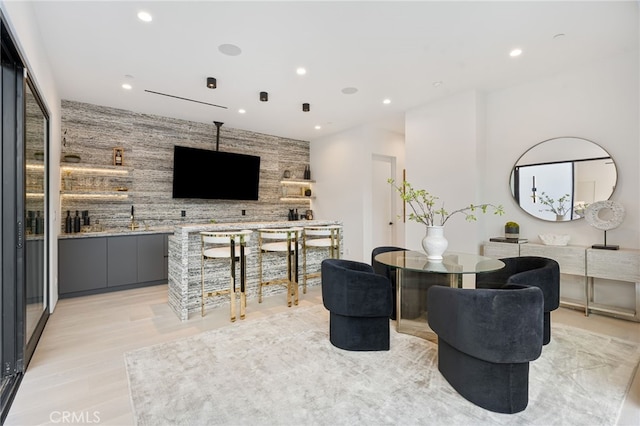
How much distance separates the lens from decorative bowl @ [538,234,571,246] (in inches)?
144

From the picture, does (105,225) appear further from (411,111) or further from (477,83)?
(477,83)

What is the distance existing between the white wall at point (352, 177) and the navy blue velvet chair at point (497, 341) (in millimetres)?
4056

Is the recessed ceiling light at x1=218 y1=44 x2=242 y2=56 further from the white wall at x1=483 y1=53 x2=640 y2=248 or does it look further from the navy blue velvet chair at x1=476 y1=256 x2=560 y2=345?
the white wall at x1=483 y1=53 x2=640 y2=248

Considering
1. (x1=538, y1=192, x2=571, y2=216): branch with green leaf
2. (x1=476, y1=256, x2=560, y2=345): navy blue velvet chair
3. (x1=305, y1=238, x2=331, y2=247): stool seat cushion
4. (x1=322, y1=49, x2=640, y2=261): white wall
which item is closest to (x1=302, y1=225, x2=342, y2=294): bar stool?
(x1=305, y1=238, x2=331, y2=247): stool seat cushion

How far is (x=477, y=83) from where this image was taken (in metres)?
4.01

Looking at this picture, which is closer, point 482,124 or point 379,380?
point 379,380

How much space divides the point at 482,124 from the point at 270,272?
361 cm

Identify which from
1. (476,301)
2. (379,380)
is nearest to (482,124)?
(476,301)

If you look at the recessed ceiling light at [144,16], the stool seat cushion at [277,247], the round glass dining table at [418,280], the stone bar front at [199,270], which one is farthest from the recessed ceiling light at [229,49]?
the round glass dining table at [418,280]

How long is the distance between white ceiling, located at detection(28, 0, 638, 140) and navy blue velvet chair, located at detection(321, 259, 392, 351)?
2158 millimetres

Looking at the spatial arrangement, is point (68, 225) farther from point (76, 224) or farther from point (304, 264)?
point (304, 264)

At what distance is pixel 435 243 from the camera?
282cm

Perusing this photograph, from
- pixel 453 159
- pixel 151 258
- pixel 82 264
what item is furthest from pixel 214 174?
pixel 453 159

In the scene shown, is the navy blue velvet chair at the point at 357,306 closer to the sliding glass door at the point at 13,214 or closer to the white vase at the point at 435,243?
the white vase at the point at 435,243
